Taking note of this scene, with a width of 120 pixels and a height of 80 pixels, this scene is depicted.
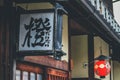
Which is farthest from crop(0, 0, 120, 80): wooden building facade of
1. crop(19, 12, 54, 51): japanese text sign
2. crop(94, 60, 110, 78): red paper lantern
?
crop(94, 60, 110, 78): red paper lantern

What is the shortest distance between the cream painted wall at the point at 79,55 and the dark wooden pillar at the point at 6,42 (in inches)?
303

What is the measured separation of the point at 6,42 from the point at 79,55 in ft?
26.0

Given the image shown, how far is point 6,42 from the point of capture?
8648 millimetres

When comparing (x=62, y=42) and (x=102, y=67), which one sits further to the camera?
(x=102, y=67)

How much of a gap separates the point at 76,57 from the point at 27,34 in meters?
7.92

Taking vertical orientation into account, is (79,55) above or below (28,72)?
above

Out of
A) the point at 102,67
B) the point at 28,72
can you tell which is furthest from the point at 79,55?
the point at 28,72

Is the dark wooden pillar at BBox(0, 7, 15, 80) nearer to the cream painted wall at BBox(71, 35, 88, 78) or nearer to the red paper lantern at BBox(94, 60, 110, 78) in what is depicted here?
the red paper lantern at BBox(94, 60, 110, 78)

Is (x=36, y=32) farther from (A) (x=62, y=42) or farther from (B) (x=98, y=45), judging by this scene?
(B) (x=98, y=45)

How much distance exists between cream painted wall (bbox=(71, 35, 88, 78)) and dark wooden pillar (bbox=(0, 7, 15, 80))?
769cm

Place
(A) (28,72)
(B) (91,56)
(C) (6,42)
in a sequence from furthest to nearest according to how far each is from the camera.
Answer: (B) (91,56)
(A) (28,72)
(C) (6,42)

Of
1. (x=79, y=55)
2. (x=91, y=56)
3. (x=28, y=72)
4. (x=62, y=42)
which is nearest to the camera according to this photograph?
(x=28, y=72)

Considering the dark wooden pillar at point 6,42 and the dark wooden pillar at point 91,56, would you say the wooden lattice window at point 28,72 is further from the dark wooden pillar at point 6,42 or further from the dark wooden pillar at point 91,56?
the dark wooden pillar at point 91,56

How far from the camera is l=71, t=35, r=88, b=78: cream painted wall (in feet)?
53.0
